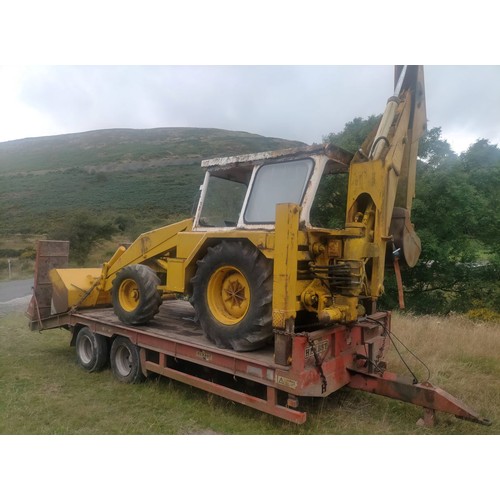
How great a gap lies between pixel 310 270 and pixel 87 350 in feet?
13.6

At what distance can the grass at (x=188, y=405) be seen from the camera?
4340 millimetres

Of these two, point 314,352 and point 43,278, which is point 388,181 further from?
point 43,278

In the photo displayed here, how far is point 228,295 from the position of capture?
479 centimetres

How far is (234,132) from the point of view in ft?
224

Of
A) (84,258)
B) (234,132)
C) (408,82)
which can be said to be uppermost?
(234,132)

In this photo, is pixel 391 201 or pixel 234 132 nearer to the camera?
pixel 391 201

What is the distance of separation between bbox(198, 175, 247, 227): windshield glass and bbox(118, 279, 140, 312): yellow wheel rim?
144cm

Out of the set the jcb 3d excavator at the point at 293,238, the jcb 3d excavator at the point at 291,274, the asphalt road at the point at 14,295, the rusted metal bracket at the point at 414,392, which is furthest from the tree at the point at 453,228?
the asphalt road at the point at 14,295

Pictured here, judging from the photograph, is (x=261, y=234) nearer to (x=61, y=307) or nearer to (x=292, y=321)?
(x=292, y=321)

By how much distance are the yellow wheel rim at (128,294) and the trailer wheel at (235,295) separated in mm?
1493

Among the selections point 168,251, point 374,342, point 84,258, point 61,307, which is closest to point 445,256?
point 374,342

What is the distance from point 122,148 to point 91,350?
209ft

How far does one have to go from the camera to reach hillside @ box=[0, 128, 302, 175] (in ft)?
190

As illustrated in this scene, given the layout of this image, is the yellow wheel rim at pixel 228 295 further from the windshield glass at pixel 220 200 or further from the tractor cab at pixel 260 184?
the windshield glass at pixel 220 200
